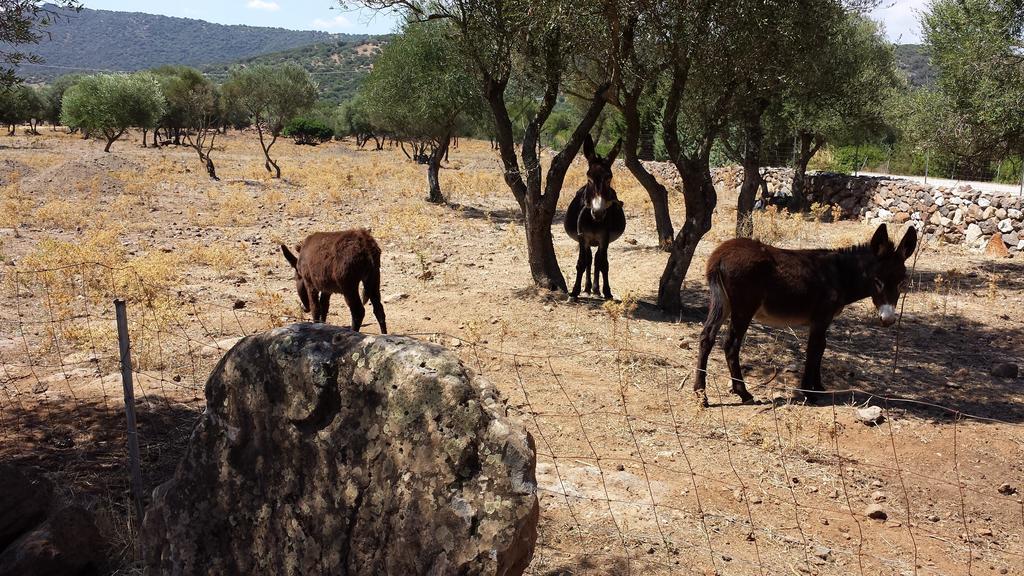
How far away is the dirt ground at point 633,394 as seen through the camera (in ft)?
16.0

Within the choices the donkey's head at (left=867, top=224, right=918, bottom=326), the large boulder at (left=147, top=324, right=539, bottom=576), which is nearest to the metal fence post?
the large boulder at (left=147, top=324, right=539, bottom=576)

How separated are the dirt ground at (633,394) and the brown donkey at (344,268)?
695 mm

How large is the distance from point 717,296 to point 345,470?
520 centimetres

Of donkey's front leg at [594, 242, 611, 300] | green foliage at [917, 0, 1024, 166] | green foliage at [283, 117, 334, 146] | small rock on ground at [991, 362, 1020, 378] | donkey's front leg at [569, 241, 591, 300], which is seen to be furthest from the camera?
green foliage at [283, 117, 334, 146]

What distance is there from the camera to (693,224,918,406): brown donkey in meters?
7.22

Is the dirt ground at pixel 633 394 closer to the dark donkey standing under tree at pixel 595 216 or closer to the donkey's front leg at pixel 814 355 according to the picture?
the donkey's front leg at pixel 814 355

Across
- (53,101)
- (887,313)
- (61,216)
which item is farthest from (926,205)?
(53,101)

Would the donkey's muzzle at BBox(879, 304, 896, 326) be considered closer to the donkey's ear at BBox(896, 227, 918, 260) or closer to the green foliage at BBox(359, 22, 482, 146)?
the donkey's ear at BBox(896, 227, 918, 260)

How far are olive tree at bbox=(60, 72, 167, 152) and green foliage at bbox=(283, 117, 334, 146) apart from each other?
25837mm

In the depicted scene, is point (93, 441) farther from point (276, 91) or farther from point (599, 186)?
point (276, 91)

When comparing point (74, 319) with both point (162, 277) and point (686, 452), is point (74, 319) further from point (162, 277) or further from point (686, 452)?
point (686, 452)

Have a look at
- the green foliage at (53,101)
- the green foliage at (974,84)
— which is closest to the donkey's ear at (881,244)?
the green foliage at (974,84)

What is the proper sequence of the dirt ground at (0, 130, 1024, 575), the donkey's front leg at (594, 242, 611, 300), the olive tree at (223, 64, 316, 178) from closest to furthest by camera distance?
the dirt ground at (0, 130, 1024, 575) < the donkey's front leg at (594, 242, 611, 300) < the olive tree at (223, 64, 316, 178)

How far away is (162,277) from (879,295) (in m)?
11.2
